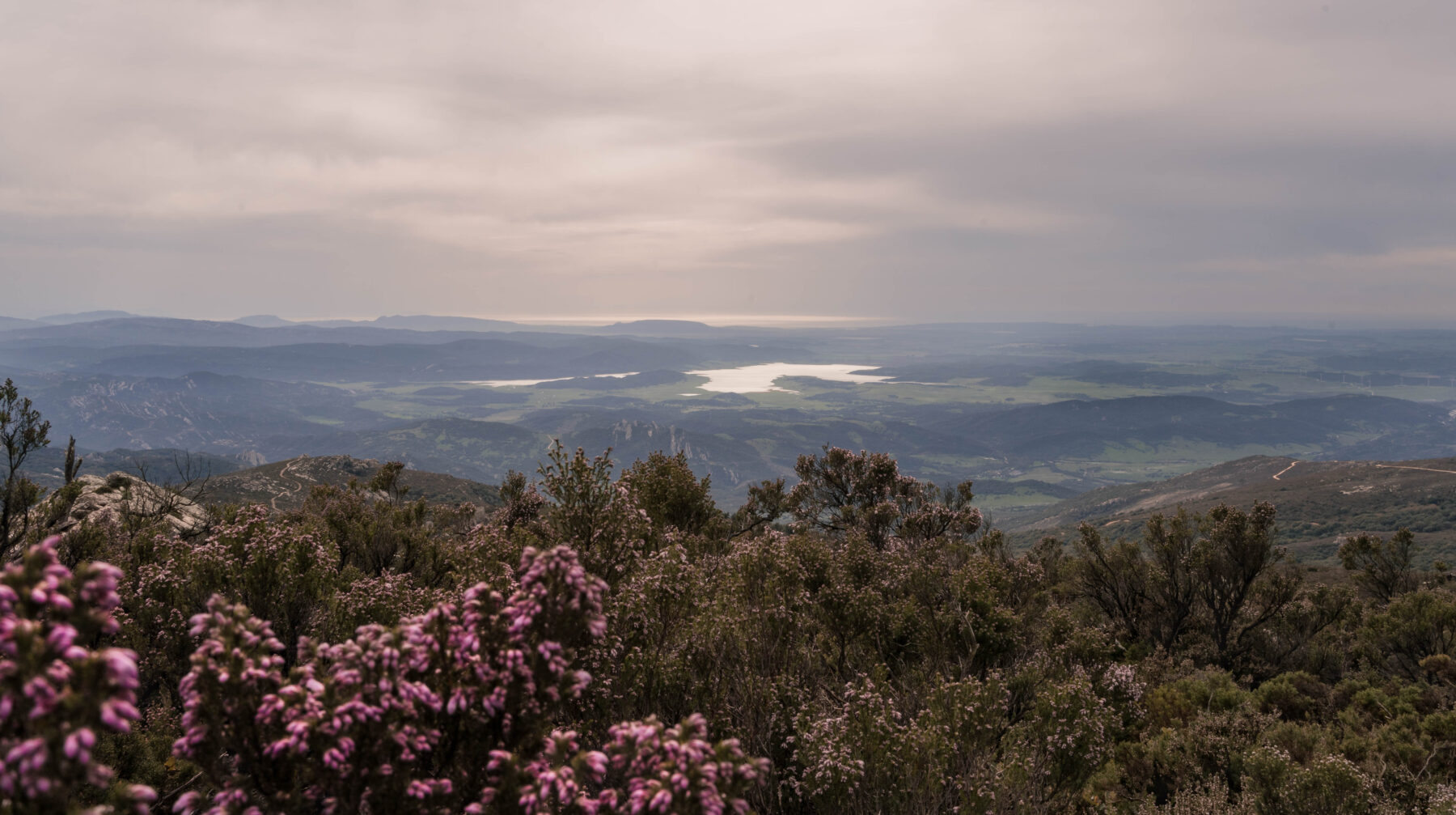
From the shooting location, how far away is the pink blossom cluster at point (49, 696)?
367 cm

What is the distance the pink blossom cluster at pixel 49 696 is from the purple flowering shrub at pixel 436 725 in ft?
3.04

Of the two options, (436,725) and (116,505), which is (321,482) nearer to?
(116,505)

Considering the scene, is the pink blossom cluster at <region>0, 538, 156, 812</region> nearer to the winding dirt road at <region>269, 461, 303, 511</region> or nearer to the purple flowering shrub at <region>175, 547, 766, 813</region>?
the purple flowering shrub at <region>175, 547, 766, 813</region>

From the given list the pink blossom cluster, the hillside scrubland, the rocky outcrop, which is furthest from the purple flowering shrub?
the rocky outcrop

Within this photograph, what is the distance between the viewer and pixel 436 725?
6035mm

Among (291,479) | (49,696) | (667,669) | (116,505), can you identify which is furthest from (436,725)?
(291,479)

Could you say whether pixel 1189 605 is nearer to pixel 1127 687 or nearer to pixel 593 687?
pixel 1127 687

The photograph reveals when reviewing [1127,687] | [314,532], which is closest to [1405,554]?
[1127,687]

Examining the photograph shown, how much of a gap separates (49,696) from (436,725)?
115 inches

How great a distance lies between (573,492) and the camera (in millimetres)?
12656

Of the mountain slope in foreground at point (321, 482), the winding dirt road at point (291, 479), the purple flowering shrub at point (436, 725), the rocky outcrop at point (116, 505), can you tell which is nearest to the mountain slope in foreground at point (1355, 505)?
the purple flowering shrub at point (436, 725)

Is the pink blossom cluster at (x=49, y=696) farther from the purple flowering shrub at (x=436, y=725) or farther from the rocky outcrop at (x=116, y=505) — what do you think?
the rocky outcrop at (x=116, y=505)

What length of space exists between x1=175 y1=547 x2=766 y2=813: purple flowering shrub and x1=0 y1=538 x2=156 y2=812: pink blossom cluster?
93cm

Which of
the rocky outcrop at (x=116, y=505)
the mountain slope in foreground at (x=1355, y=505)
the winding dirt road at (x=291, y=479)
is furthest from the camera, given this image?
the mountain slope in foreground at (x=1355, y=505)
